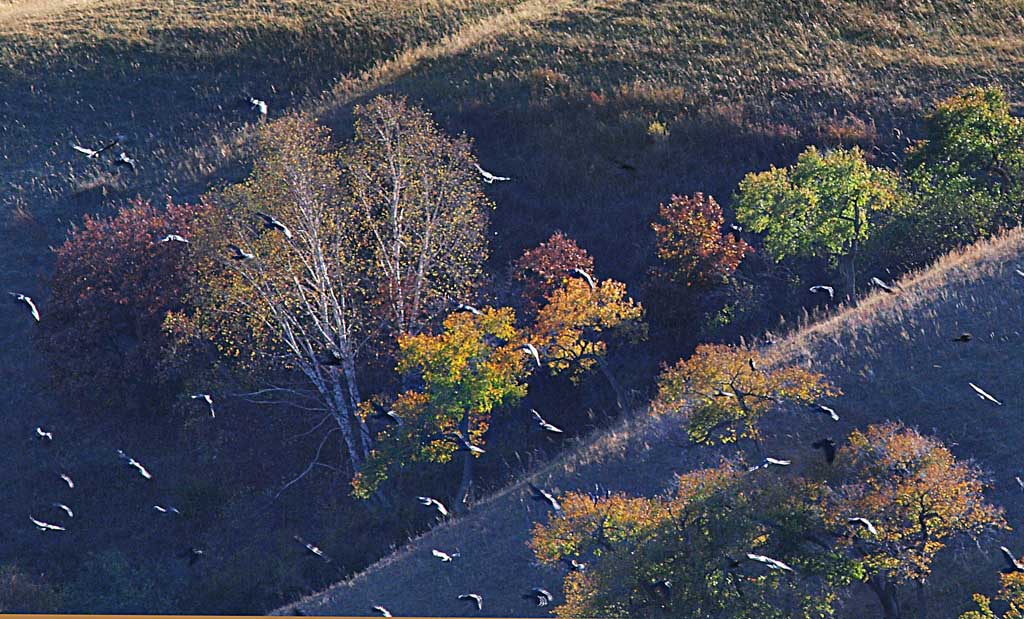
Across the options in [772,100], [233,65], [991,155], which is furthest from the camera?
[233,65]

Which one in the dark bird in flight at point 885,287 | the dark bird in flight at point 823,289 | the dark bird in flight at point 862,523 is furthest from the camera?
the dark bird in flight at point 885,287

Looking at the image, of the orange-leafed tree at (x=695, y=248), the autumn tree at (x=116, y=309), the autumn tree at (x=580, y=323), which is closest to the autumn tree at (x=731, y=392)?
the autumn tree at (x=580, y=323)

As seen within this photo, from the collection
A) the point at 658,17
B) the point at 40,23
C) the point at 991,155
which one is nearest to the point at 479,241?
the point at 991,155

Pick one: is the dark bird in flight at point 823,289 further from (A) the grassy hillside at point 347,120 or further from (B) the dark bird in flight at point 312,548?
(B) the dark bird in flight at point 312,548

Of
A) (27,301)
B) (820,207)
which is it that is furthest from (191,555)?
(820,207)

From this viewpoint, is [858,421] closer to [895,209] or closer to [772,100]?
[895,209]

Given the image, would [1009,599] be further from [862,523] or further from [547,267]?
[547,267]
